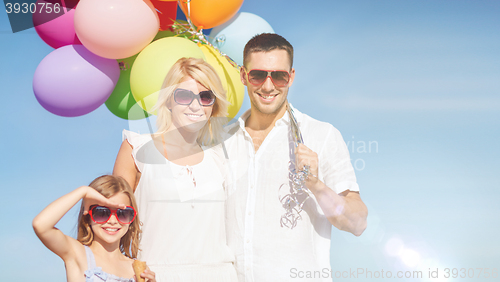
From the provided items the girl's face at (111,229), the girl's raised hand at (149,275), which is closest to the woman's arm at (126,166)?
the girl's face at (111,229)

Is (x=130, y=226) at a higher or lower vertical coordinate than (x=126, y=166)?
lower

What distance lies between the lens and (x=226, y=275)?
2.75 metres

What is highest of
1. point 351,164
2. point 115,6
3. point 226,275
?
point 115,6

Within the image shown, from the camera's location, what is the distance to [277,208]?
9.30 ft

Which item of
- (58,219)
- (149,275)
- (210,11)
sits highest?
(210,11)

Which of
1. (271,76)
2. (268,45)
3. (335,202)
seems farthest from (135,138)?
(335,202)

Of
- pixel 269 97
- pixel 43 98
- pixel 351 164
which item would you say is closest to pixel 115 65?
pixel 43 98

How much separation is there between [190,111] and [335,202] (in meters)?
1.20

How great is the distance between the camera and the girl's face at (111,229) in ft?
8.51

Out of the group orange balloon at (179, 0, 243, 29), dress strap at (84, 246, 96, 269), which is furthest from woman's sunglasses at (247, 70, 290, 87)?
dress strap at (84, 246, 96, 269)

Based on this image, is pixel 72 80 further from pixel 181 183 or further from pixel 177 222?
pixel 177 222

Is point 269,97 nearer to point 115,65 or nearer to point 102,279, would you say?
point 115,65

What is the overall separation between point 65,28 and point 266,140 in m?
1.96

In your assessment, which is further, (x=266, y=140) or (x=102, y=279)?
(x=266, y=140)
